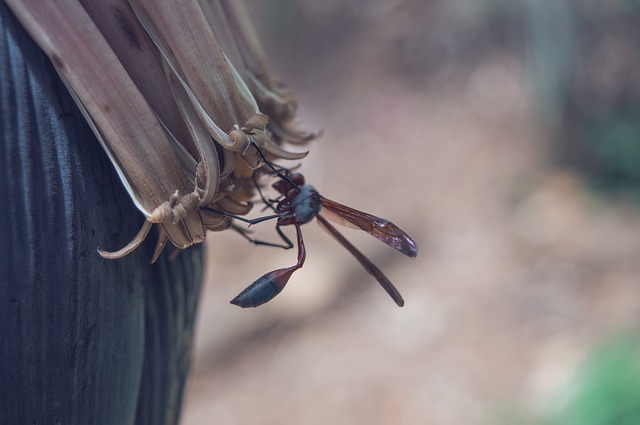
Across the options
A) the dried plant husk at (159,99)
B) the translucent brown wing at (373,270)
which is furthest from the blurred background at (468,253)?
the dried plant husk at (159,99)

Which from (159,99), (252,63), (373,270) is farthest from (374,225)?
(159,99)

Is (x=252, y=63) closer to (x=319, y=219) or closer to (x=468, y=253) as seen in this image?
(x=319, y=219)

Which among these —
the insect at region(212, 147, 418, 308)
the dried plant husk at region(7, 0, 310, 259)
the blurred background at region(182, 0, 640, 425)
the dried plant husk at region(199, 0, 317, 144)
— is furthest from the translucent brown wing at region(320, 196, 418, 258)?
the blurred background at region(182, 0, 640, 425)

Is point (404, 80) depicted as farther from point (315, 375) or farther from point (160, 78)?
point (160, 78)

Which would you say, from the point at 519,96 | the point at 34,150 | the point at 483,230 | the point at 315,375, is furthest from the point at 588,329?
the point at 34,150

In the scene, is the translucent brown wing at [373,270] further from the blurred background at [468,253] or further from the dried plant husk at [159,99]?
the blurred background at [468,253]
